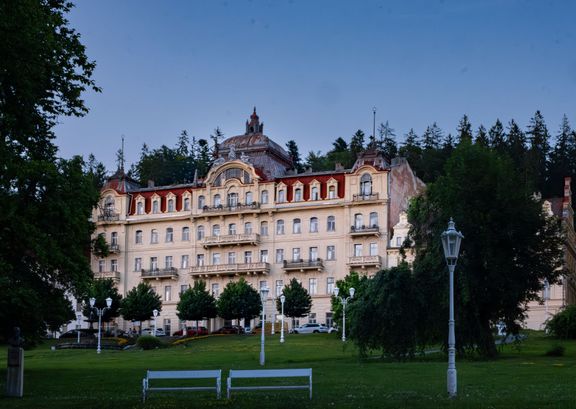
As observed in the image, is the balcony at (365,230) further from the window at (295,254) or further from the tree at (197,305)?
the tree at (197,305)

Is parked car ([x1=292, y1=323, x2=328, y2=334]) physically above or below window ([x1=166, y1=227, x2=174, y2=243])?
below

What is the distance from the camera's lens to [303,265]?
90438mm

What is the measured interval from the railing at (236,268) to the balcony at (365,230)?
31.0 ft

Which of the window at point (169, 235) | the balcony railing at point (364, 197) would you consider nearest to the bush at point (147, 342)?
the balcony railing at point (364, 197)

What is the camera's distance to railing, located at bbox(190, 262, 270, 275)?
91.7 m

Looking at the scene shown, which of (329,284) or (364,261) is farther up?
(364,261)

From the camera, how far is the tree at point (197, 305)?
3260 inches

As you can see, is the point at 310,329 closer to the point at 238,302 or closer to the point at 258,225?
the point at 238,302

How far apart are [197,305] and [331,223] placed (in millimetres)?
16346

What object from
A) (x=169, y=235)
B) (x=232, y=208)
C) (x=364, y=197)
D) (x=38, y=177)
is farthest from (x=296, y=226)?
(x=38, y=177)

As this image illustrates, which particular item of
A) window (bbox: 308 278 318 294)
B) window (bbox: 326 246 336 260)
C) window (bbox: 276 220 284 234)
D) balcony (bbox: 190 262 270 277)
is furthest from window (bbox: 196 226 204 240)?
window (bbox: 326 246 336 260)

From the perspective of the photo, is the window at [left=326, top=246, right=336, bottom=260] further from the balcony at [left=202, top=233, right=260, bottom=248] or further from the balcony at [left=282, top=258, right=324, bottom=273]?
the balcony at [left=202, top=233, right=260, bottom=248]

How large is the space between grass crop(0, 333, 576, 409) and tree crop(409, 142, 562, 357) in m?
2.15

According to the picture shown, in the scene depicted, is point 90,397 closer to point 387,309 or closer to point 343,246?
point 387,309
